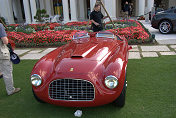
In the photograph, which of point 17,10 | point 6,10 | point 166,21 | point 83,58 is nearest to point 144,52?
point 83,58

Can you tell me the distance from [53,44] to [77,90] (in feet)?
19.4

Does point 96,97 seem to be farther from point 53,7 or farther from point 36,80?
point 53,7

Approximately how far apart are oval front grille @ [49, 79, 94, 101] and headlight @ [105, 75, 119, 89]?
0.25 metres

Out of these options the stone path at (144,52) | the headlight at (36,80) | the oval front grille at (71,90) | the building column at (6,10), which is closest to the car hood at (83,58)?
the oval front grille at (71,90)

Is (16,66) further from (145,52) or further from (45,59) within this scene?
(145,52)

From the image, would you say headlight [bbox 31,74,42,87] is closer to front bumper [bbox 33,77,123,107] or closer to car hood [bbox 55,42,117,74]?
front bumper [bbox 33,77,123,107]

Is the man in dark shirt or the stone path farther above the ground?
the man in dark shirt

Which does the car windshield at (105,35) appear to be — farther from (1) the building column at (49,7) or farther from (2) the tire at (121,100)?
(1) the building column at (49,7)

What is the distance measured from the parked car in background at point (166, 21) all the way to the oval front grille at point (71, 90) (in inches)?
326

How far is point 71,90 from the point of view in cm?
278

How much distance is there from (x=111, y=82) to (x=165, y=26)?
27.4 feet

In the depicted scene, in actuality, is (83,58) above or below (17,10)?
below

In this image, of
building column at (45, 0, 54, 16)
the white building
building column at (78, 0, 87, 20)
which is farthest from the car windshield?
building column at (45, 0, 54, 16)

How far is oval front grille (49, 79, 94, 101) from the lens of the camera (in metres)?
2.72
